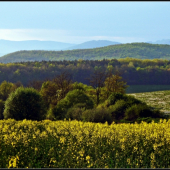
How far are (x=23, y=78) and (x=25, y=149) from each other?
13531 centimetres

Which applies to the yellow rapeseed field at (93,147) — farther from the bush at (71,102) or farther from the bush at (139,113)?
the bush at (71,102)

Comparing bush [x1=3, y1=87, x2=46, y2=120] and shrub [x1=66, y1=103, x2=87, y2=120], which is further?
bush [x1=3, y1=87, x2=46, y2=120]

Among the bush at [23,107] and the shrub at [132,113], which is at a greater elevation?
the bush at [23,107]

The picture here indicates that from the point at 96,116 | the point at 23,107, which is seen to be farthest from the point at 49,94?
the point at 96,116

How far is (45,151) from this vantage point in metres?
10.1

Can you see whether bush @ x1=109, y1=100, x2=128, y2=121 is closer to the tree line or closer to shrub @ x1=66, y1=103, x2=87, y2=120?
the tree line

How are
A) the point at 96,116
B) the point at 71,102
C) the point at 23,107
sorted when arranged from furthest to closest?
the point at 71,102
the point at 23,107
the point at 96,116

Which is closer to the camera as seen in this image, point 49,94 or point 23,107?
point 23,107

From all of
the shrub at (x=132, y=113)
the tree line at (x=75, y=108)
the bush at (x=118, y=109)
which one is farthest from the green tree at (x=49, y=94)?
the shrub at (x=132, y=113)

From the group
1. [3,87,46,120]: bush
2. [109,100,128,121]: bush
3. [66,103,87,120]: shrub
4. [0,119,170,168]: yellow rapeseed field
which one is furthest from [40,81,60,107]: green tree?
[0,119,170,168]: yellow rapeseed field

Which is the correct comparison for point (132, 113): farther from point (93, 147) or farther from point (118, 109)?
point (93, 147)

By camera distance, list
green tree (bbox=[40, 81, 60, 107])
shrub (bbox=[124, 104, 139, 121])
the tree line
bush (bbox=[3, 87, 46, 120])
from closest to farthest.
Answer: the tree line
bush (bbox=[3, 87, 46, 120])
shrub (bbox=[124, 104, 139, 121])
green tree (bbox=[40, 81, 60, 107])

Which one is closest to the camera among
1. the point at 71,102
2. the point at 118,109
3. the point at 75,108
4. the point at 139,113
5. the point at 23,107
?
the point at 23,107

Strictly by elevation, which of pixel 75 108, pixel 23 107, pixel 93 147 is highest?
pixel 93 147
